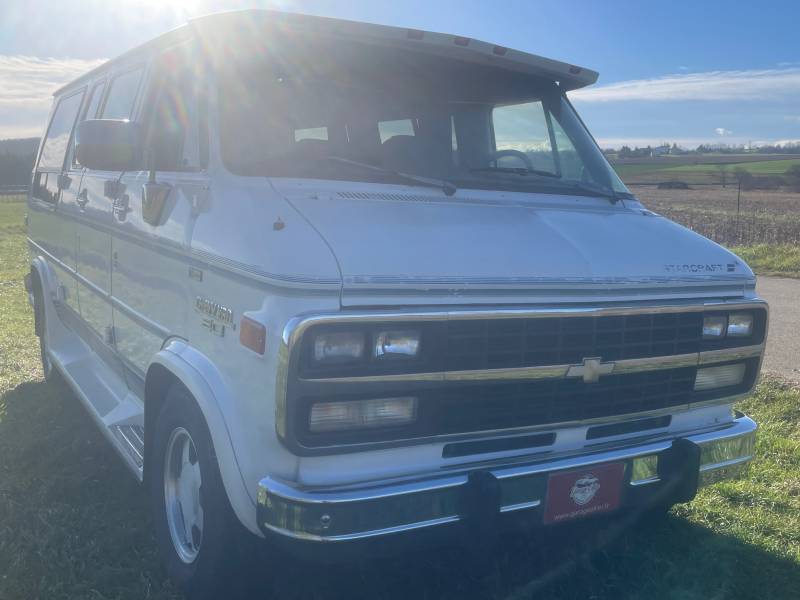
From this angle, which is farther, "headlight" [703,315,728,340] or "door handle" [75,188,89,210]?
"door handle" [75,188,89,210]

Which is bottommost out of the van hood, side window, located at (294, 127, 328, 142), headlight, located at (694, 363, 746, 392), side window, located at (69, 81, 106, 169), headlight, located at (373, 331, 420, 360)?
headlight, located at (694, 363, 746, 392)

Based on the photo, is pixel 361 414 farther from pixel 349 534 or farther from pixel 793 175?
pixel 793 175

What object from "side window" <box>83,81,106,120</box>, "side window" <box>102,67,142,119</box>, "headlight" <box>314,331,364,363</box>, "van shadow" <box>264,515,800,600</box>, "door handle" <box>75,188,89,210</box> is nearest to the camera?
"headlight" <box>314,331,364,363</box>

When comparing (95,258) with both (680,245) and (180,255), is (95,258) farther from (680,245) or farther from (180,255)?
(680,245)

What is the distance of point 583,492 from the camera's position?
9.48 feet

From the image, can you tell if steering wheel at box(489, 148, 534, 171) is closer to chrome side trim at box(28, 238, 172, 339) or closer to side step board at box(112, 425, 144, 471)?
chrome side trim at box(28, 238, 172, 339)

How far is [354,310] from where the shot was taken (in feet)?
8.09

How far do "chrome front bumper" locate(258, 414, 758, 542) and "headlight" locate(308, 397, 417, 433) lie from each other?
196mm

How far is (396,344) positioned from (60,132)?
4.26m

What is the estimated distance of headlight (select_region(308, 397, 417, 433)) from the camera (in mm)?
2480

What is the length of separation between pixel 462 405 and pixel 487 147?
167 centimetres

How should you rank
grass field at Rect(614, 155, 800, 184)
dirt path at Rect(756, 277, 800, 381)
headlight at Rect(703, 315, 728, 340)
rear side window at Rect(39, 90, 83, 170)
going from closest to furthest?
headlight at Rect(703, 315, 728, 340) < rear side window at Rect(39, 90, 83, 170) < dirt path at Rect(756, 277, 800, 381) < grass field at Rect(614, 155, 800, 184)

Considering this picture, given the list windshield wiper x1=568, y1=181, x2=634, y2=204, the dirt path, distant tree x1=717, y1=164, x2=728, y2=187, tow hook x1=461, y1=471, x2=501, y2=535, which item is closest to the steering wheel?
windshield wiper x1=568, y1=181, x2=634, y2=204

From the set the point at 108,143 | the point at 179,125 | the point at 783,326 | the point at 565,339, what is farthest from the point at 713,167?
the point at 108,143
